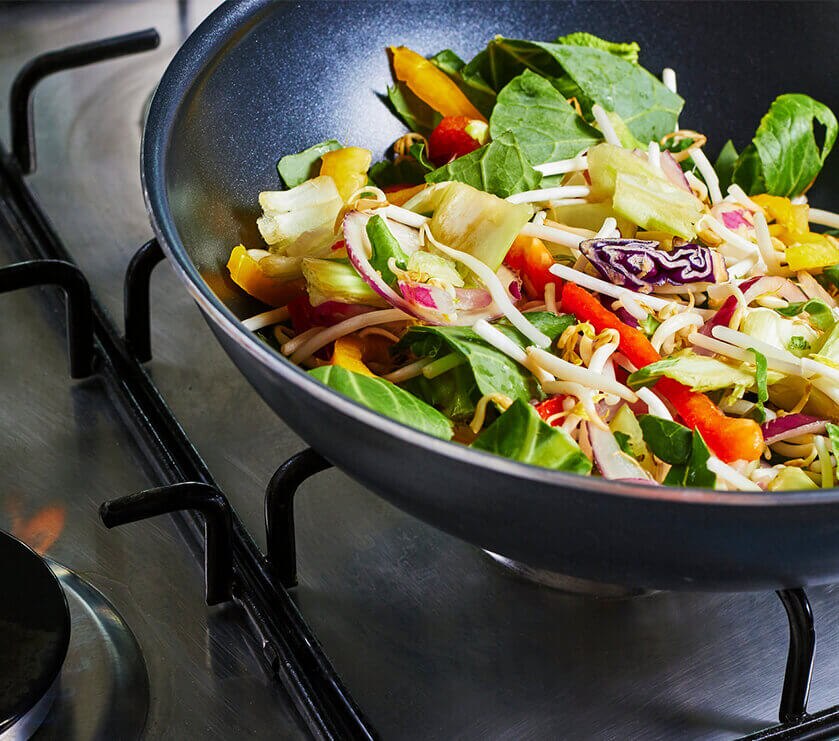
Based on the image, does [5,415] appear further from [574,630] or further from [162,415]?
[574,630]

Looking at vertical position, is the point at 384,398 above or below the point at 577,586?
above

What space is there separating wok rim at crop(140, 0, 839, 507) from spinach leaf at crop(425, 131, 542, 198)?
0.27 m

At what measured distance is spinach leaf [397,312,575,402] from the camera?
2.84 feet

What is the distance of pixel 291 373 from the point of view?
66cm

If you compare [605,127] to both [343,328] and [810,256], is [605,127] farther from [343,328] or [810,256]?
[343,328]

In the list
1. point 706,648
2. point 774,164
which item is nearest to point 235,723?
point 706,648

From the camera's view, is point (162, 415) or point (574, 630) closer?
point (574, 630)

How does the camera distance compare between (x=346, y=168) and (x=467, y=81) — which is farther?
(x=467, y=81)

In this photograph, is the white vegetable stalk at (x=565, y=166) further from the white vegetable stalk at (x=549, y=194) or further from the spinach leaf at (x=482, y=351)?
the spinach leaf at (x=482, y=351)

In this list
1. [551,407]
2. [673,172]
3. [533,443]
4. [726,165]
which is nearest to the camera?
[533,443]

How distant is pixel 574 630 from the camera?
0.92 meters

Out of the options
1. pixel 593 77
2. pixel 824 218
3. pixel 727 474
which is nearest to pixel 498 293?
pixel 727 474

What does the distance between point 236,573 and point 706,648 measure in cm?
41

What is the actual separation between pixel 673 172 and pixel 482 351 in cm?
36
